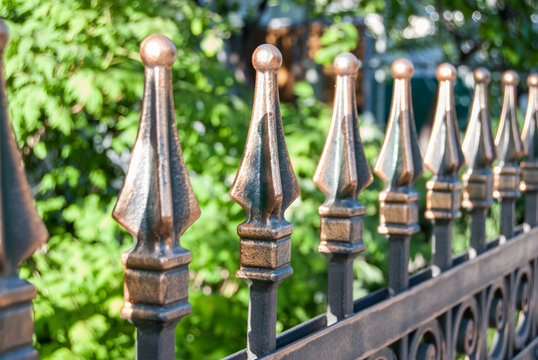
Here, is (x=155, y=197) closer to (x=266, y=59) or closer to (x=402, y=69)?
(x=266, y=59)

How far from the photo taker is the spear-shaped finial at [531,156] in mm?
1980

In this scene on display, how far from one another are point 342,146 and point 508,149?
102cm

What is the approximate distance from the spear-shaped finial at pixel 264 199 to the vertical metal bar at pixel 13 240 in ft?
1.22

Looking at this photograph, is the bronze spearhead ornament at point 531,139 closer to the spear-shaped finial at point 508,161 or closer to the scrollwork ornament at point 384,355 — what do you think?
the spear-shaped finial at point 508,161

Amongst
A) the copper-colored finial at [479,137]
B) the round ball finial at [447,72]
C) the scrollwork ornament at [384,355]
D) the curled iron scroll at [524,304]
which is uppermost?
the round ball finial at [447,72]

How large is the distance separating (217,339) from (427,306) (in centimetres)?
175

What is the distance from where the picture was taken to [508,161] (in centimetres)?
192

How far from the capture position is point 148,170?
72 centimetres

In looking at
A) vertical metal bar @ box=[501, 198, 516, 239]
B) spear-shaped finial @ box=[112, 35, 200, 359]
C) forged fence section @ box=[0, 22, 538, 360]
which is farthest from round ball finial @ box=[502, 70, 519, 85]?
spear-shaped finial @ box=[112, 35, 200, 359]

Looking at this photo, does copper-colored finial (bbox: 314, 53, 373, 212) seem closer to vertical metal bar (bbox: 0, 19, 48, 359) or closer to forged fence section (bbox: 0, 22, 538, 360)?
forged fence section (bbox: 0, 22, 538, 360)

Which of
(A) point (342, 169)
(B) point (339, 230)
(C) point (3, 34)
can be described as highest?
(C) point (3, 34)

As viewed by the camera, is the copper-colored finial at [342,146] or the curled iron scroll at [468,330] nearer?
the copper-colored finial at [342,146]

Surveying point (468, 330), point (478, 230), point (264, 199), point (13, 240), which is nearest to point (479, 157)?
point (478, 230)

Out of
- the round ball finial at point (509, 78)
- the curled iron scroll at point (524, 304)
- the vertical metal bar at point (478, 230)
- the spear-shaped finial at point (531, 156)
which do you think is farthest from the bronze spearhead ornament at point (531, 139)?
the vertical metal bar at point (478, 230)
